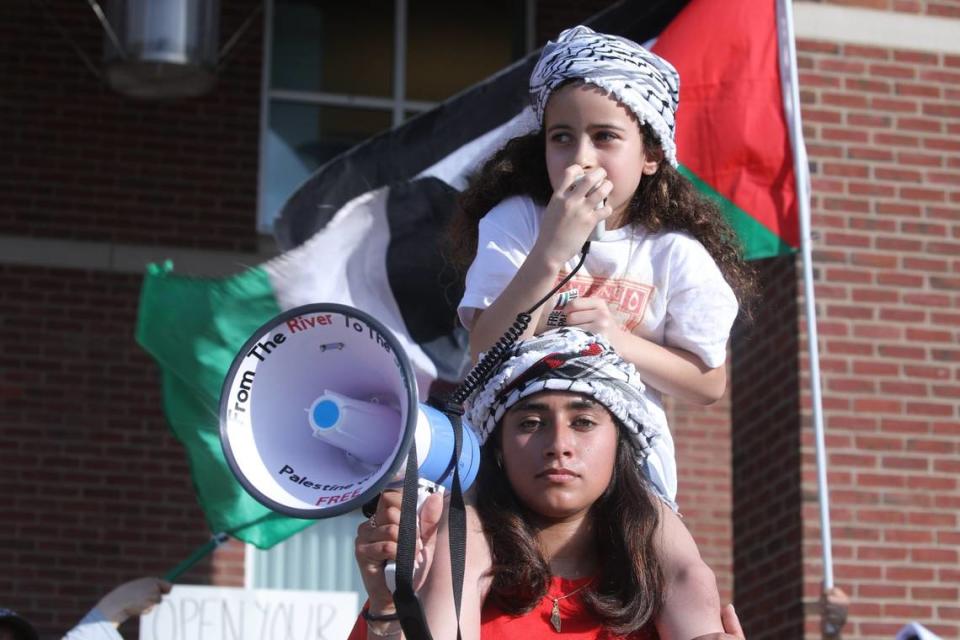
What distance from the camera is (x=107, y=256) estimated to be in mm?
10125

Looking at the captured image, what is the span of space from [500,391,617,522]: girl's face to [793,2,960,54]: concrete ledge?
16.6 ft

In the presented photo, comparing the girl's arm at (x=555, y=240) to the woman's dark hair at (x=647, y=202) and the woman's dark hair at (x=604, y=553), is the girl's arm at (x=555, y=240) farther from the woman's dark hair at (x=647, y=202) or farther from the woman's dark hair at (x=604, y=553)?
the woman's dark hair at (x=647, y=202)

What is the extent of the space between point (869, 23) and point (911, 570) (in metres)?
2.61

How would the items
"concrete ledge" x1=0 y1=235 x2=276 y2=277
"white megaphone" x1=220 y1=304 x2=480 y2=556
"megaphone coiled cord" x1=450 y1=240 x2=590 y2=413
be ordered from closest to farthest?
"white megaphone" x1=220 y1=304 x2=480 y2=556 < "megaphone coiled cord" x1=450 y1=240 x2=590 y2=413 < "concrete ledge" x1=0 y1=235 x2=276 y2=277

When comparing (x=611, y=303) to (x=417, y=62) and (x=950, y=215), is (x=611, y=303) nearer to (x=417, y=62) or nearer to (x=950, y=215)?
(x=950, y=215)

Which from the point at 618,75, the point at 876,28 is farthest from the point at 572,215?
the point at 876,28

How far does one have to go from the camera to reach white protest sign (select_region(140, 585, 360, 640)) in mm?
6844

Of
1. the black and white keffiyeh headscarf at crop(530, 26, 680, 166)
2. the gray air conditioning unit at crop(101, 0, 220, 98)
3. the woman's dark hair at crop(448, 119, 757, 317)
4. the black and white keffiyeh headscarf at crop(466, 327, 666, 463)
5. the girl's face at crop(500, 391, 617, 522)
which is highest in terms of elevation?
the gray air conditioning unit at crop(101, 0, 220, 98)

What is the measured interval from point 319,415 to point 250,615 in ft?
13.8

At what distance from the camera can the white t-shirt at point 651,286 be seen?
11.5 feet

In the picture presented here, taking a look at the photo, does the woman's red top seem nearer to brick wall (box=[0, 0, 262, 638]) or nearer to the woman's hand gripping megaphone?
the woman's hand gripping megaphone

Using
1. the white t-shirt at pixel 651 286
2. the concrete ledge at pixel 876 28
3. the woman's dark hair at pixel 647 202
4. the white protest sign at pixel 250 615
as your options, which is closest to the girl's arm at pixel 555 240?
the white t-shirt at pixel 651 286

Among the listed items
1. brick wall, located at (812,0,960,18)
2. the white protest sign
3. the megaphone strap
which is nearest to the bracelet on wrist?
the megaphone strap

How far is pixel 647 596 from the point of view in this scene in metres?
3.10
